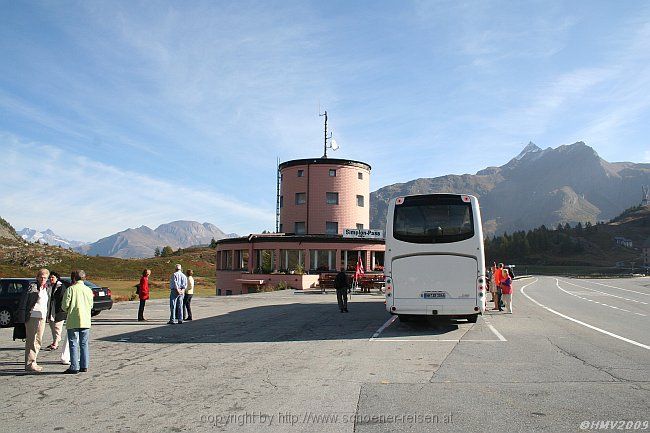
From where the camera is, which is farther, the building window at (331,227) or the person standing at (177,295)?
the building window at (331,227)

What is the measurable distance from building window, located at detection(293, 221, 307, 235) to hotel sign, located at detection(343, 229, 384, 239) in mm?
8354

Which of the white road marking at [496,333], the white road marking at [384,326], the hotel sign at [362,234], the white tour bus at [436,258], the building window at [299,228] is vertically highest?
the building window at [299,228]

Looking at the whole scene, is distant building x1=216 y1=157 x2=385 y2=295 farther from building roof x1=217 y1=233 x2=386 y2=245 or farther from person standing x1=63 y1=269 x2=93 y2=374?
person standing x1=63 y1=269 x2=93 y2=374

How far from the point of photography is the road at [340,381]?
20.1 ft

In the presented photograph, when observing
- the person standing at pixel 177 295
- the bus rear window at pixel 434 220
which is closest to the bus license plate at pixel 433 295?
the bus rear window at pixel 434 220

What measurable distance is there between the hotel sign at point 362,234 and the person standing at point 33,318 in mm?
31002

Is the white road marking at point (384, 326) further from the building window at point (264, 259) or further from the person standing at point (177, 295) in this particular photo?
the building window at point (264, 259)

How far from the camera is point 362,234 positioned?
4097 centimetres

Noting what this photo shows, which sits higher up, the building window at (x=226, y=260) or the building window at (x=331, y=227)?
the building window at (x=331, y=227)

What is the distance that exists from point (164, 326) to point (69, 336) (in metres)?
7.20

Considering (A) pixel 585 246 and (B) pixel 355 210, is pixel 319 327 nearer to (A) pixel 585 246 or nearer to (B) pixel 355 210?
(B) pixel 355 210

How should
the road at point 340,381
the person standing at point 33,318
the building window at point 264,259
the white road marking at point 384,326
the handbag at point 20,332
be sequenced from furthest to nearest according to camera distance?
the building window at point 264,259 → the white road marking at point 384,326 → the handbag at point 20,332 → the person standing at point 33,318 → the road at point 340,381

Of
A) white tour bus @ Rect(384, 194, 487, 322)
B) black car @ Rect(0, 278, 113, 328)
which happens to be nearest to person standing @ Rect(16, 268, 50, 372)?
black car @ Rect(0, 278, 113, 328)

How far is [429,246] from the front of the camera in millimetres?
14086
